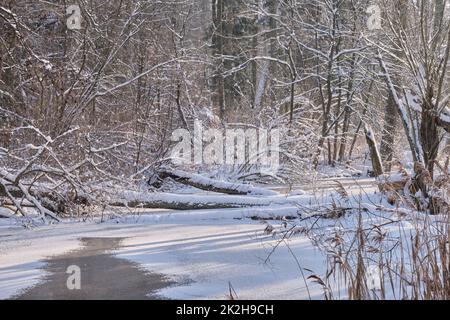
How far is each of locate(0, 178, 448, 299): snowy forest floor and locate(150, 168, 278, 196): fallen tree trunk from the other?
1.42 m

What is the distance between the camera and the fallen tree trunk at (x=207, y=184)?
35.4 feet

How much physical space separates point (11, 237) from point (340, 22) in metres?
12.7

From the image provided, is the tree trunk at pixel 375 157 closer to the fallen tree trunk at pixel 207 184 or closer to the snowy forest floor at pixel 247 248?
the snowy forest floor at pixel 247 248

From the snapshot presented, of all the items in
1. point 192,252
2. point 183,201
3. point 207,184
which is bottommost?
point 192,252

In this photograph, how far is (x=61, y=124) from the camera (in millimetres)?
9852

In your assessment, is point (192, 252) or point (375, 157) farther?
point (375, 157)

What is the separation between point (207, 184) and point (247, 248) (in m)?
4.82

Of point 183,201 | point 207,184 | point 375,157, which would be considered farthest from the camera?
point 207,184

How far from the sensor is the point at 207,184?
37.6 feet

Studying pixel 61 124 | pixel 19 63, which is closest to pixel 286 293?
pixel 61 124

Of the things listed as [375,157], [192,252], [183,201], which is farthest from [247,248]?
[375,157]

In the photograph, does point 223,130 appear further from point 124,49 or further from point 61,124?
point 61,124

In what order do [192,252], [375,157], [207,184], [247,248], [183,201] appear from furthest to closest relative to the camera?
[207,184], [375,157], [183,201], [247,248], [192,252]

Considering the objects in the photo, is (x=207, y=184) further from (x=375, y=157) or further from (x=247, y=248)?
(x=247, y=248)
